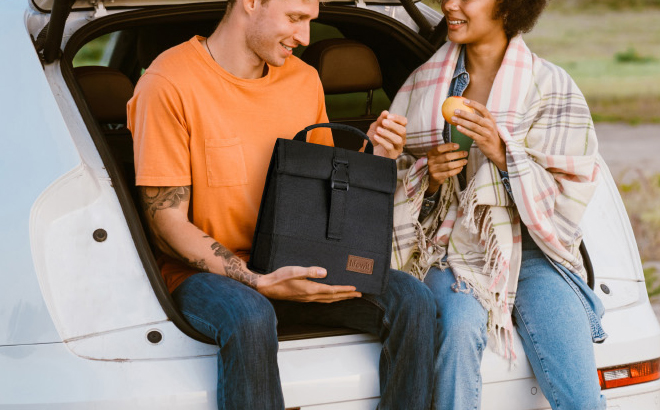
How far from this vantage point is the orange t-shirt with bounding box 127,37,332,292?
7.27ft

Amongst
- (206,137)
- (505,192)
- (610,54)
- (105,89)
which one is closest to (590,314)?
(505,192)

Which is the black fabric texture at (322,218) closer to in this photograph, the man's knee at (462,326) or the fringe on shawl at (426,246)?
the man's knee at (462,326)

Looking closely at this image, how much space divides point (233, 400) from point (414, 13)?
1608 millimetres

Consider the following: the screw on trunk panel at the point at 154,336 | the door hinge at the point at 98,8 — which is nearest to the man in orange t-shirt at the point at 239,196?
the screw on trunk panel at the point at 154,336

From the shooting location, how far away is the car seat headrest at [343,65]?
9.61ft

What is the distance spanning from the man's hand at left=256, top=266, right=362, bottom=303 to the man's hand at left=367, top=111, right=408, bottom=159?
0.41 meters

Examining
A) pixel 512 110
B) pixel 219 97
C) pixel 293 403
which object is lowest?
pixel 293 403

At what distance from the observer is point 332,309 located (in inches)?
88.4

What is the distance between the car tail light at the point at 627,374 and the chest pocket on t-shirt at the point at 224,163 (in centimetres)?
102

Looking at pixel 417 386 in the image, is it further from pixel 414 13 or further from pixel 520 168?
pixel 414 13

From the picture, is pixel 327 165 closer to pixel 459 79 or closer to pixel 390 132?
pixel 390 132

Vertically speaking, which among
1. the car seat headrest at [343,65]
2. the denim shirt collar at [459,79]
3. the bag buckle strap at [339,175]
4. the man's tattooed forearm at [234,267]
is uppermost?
the car seat headrest at [343,65]

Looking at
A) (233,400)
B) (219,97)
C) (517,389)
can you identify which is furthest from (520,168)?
(233,400)

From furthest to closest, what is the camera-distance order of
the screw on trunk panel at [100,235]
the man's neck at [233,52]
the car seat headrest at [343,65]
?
1. the car seat headrest at [343,65]
2. the man's neck at [233,52]
3. the screw on trunk panel at [100,235]
